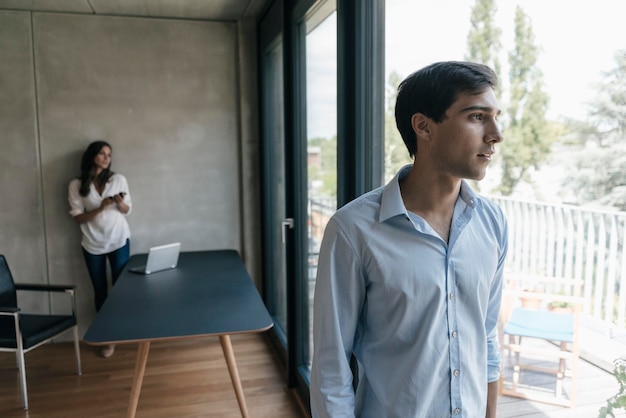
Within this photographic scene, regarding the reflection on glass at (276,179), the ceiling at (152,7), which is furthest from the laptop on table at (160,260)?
the ceiling at (152,7)

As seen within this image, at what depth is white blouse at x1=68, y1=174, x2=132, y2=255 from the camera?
156 inches

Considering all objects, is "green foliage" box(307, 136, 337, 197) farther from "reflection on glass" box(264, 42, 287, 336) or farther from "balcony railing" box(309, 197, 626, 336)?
"balcony railing" box(309, 197, 626, 336)

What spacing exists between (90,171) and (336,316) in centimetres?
344

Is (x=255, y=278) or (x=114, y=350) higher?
(x=255, y=278)

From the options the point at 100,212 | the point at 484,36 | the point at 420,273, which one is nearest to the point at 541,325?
the point at 420,273

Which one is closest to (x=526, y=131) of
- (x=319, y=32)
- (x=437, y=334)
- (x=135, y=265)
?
(x=437, y=334)

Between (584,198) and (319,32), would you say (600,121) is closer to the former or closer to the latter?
(584,198)

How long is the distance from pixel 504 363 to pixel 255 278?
3.30 meters

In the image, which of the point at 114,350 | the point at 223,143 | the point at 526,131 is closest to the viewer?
the point at 526,131

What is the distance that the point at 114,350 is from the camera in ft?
13.1

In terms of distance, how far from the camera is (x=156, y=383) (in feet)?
11.1

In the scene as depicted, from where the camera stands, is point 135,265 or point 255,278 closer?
point 135,265

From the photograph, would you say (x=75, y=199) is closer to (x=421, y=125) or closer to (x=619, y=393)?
(x=421, y=125)

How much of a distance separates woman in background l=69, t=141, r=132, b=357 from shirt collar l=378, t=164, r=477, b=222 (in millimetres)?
3301
